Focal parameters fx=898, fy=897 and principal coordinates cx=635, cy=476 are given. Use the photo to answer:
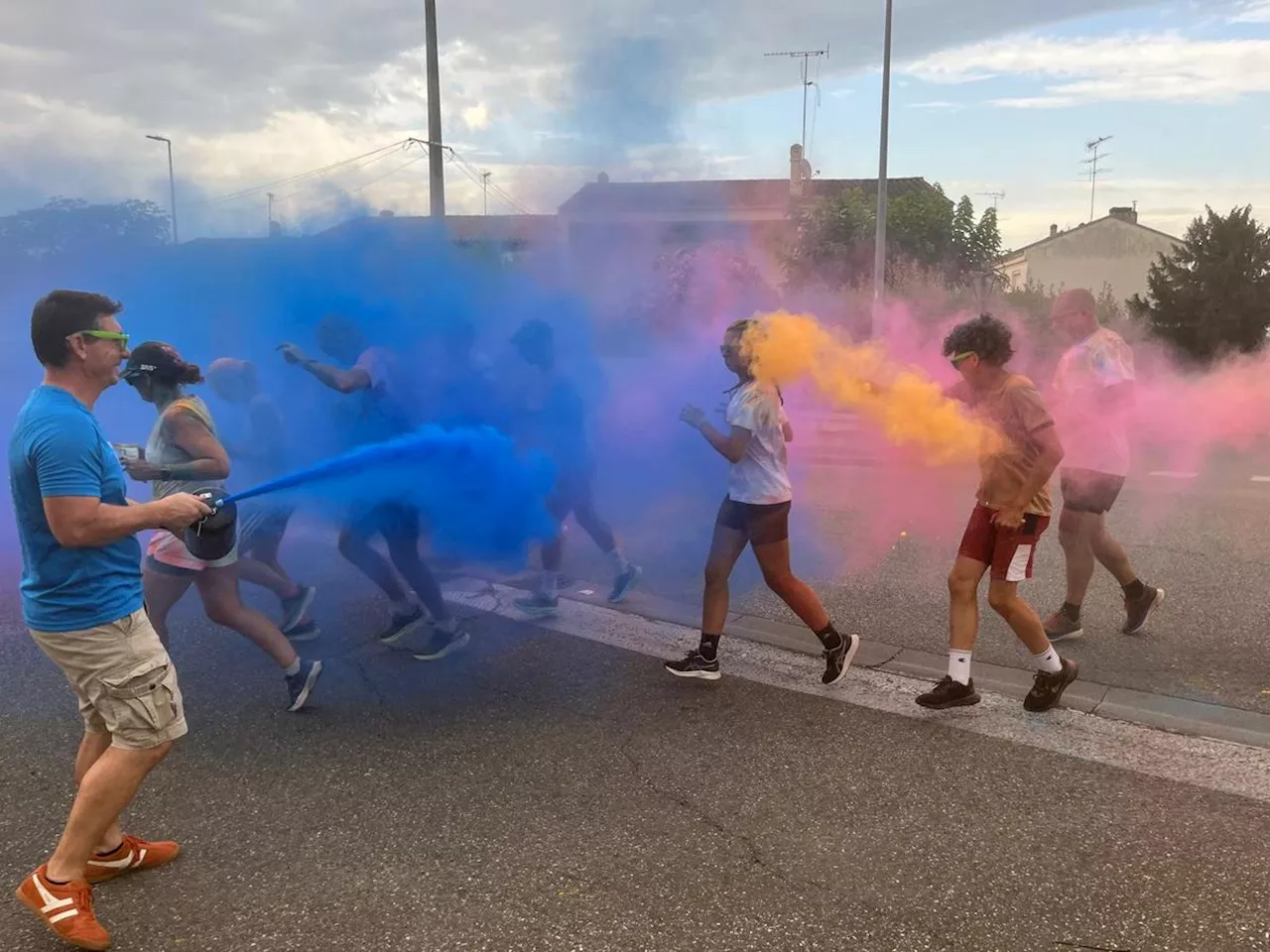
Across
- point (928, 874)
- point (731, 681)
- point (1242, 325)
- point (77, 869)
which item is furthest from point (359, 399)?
point (1242, 325)

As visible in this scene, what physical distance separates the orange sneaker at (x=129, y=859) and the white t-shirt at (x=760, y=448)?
2482 millimetres

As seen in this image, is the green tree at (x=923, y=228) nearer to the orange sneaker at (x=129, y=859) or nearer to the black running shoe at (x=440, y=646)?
the black running shoe at (x=440, y=646)

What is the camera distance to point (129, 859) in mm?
2625

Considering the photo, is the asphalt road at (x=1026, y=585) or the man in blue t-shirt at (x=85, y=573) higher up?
the man in blue t-shirt at (x=85, y=573)

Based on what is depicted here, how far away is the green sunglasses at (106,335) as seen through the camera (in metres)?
2.41

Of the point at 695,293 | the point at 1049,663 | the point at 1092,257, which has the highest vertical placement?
the point at 1092,257

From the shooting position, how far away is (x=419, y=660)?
434 centimetres

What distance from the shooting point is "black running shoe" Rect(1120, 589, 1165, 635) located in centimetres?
457

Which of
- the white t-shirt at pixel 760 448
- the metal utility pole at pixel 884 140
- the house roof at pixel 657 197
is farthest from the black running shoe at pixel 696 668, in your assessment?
the metal utility pole at pixel 884 140

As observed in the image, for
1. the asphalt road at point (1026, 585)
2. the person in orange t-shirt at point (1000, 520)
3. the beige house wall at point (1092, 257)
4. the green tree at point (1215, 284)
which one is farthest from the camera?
the beige house wall at point (1092, 257)

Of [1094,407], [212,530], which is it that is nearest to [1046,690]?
[1094,407]

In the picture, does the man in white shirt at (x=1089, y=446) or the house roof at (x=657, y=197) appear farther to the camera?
the house roof at (x=657, y=197)

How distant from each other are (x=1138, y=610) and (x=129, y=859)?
177 inches

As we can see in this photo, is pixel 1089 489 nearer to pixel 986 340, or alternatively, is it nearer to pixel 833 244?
pixel 986 340
